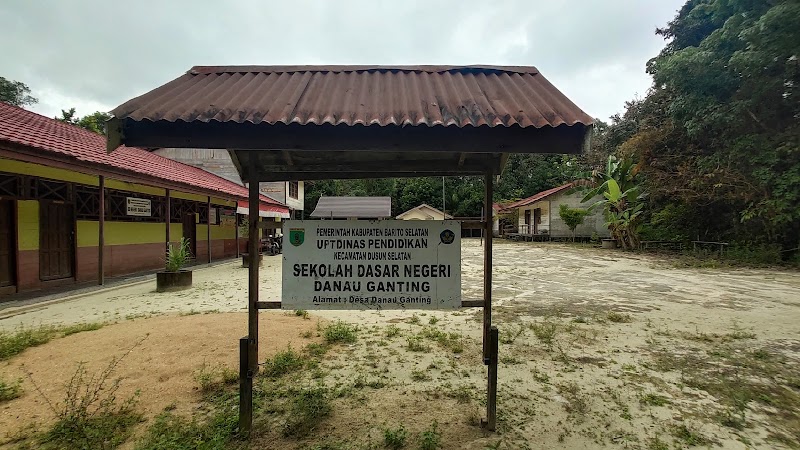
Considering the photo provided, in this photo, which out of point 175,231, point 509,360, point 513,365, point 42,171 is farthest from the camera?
point 175,231

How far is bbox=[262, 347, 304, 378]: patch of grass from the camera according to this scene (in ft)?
12.7

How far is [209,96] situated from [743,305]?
964 centimetres

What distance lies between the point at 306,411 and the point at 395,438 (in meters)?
0.83

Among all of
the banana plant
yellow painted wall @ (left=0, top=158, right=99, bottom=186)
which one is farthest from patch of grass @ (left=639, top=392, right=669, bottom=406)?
the banana plant

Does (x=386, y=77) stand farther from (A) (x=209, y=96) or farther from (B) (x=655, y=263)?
(B) (x=655, y=263)

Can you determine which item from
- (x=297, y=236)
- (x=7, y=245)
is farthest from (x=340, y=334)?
(x=7, y=245)

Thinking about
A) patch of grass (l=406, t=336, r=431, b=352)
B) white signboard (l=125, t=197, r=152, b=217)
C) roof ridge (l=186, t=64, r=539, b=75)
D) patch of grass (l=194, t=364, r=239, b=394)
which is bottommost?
patch of grass (l=406, t=336, r=431, b=352)

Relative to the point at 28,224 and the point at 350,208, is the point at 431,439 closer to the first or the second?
the point at 28,224

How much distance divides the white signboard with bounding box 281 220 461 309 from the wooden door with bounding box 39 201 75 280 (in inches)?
337

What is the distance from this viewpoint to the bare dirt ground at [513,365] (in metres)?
2.90

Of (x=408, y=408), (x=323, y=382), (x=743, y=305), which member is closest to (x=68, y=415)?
(x=323, y=382)

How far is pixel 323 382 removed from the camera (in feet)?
12.0

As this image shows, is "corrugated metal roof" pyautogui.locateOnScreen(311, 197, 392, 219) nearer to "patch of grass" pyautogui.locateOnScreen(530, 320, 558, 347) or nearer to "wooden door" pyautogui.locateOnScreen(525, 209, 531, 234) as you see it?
"wooden door" pyautogui.locateOnScreen(525, 209, 531, 234)

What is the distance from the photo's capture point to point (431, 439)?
2.68 metres
